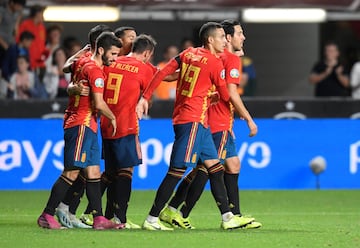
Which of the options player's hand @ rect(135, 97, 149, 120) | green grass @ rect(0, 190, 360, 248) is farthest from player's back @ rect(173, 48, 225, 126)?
green grass @ rect(0, 190, 360, 248)

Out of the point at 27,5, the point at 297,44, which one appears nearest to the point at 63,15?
the point at 27,5

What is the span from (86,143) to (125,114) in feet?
2.18

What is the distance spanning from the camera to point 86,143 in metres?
12.4

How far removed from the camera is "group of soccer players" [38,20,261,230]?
40.8 ft

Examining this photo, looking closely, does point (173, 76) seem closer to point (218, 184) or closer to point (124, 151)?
Answer: point (124, 151)

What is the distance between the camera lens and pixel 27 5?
20844mm

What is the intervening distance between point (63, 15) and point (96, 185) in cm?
1070

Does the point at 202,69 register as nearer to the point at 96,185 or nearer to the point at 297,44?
the point at 96,185

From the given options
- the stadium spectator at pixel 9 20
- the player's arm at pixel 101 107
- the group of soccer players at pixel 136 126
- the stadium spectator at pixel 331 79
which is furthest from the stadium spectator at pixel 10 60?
the player's arm at pixel 101 107

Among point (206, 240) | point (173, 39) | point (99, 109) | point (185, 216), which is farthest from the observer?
point (173, 39)

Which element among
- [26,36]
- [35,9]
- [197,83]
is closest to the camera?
[197,83]

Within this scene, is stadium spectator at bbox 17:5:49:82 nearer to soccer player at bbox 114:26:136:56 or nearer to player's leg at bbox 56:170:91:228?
soccer player at bbox 114:26:136:56

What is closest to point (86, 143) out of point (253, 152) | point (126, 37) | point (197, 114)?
point (197, 114)

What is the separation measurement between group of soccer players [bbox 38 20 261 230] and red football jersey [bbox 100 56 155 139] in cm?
1
